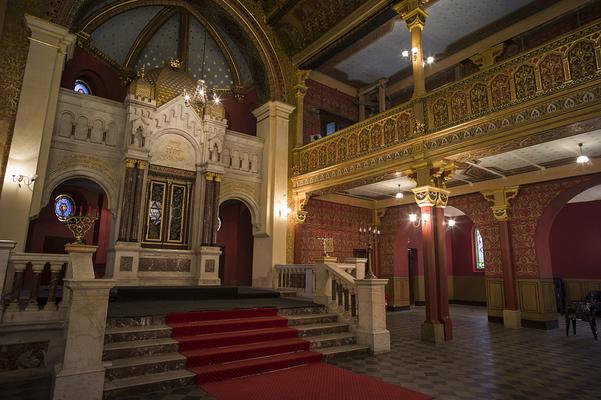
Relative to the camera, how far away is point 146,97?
32.1 ft

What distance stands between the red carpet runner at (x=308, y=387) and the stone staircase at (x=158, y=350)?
0.38m

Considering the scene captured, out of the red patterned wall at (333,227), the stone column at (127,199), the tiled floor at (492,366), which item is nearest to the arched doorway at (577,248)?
the tiled floor at (492,366)

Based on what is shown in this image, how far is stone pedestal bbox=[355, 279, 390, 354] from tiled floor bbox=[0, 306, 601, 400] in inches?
10.3

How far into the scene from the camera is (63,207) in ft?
36.9

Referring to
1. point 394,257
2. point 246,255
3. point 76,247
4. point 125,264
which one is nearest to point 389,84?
point 394,257

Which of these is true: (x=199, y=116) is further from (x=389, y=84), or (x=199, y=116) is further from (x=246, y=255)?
(x=389, y=84)

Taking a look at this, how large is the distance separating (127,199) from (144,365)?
5507 mm

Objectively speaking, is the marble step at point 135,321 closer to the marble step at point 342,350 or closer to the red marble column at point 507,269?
the marble step at point 342,350

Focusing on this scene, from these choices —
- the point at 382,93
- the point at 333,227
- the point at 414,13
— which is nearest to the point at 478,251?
the point at 333,227

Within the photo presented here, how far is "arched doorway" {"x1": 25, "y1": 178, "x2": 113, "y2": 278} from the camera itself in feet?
34.6

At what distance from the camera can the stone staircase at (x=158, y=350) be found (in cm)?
441

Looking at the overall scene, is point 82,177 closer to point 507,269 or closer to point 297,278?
point 297,278

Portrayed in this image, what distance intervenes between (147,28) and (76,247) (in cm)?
968

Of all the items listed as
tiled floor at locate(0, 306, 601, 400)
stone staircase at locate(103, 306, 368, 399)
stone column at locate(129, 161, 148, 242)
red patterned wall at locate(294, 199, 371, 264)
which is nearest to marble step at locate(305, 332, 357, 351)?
stone staircase at locate(103, 306, 368, 399)
